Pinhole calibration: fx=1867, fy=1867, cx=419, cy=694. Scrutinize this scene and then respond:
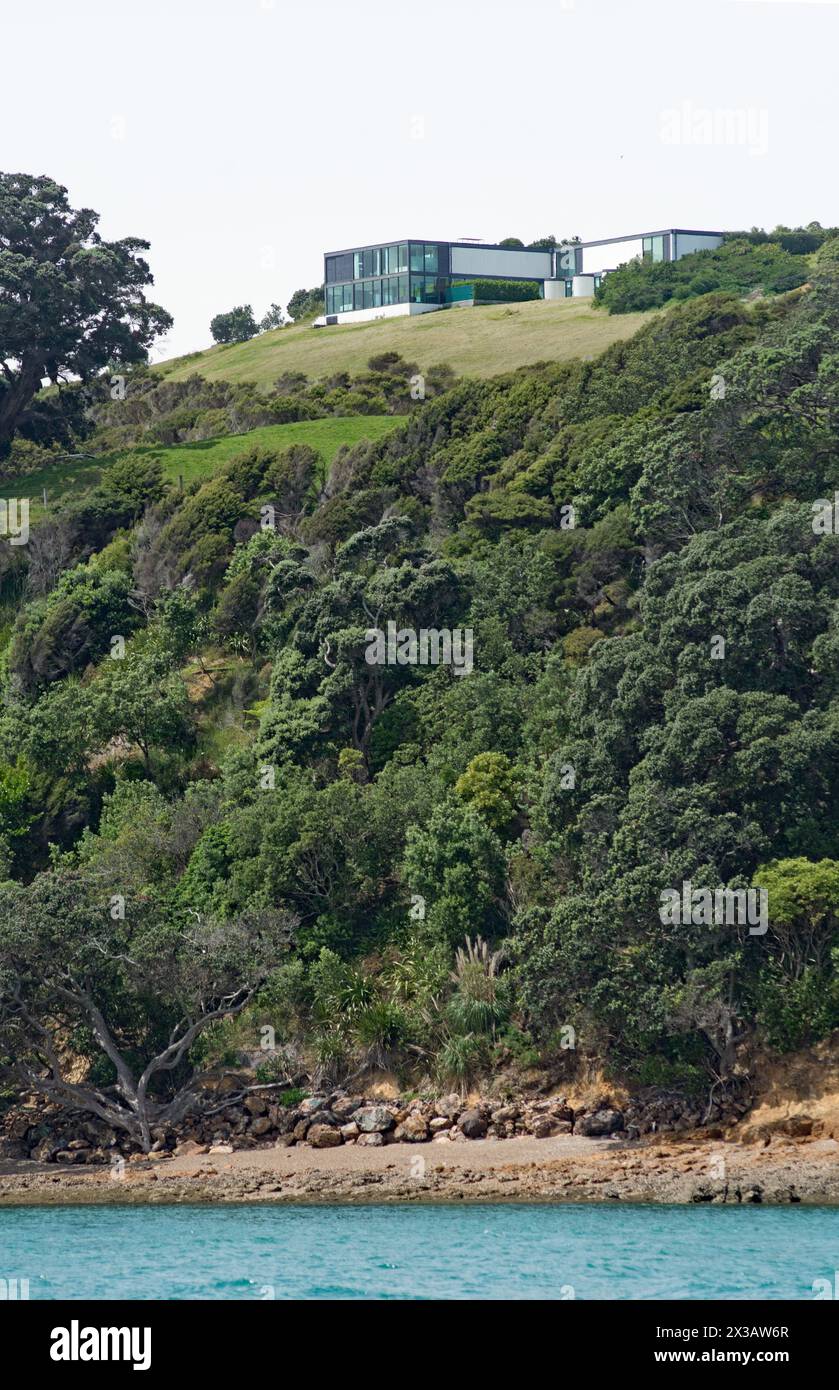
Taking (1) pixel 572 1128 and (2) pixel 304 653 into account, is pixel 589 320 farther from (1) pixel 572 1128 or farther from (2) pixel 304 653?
(1) pixel 572 1128

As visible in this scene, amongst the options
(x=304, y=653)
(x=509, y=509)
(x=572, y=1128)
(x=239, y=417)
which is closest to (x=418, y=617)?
(x=304, y=653)

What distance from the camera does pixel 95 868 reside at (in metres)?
50.2

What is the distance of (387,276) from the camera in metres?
122

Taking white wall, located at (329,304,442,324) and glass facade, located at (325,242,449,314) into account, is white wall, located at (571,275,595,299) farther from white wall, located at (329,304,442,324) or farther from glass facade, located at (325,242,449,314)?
white wall, located at (329,304,442,324)

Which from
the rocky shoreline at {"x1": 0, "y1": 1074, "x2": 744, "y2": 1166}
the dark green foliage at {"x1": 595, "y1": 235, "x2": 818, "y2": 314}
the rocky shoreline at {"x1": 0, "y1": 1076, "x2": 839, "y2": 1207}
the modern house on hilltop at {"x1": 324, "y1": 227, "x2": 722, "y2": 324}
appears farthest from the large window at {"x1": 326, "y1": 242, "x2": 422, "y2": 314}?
the rocky shoreline at {"x1": 0, "y1": 1074, "x2": 744, "y2": 1166}

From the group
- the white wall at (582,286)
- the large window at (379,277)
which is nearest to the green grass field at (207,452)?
the large window at (379,277)

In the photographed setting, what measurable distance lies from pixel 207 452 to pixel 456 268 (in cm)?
4118

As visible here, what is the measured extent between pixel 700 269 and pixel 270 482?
4055 centimetres

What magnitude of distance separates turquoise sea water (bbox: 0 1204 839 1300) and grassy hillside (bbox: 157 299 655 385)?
62.6 meters

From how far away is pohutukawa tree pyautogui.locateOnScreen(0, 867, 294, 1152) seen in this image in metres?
41.1

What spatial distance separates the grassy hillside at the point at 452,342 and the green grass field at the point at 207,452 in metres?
10.2

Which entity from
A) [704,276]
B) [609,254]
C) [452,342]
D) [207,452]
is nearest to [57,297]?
[207,452]

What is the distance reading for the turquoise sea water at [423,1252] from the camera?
28328 mm

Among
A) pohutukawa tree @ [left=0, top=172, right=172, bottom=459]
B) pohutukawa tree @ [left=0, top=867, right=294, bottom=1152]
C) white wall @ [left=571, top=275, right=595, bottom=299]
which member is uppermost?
white wall @ [left=571, top=275, right=595, bottom=299]
